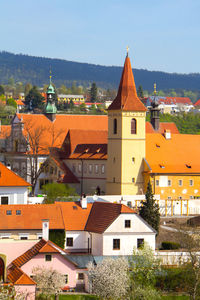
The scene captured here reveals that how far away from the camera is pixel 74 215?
176 ft

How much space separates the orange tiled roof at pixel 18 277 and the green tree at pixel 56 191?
18528mm

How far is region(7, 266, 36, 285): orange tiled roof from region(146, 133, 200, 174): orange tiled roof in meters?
27.2

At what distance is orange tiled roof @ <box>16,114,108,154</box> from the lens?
8406 centimetres

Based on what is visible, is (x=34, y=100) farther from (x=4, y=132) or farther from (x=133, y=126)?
(x=133, y=126)

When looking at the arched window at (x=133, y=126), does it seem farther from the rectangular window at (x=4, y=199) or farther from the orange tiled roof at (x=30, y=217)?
the orange tiled roof at (x=30, y=217)

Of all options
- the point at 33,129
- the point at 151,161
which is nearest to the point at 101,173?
the point at 151,161

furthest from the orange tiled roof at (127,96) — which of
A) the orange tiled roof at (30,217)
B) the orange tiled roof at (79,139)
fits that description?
the orange tiled roof at (30,217)

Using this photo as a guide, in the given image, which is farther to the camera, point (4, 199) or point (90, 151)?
point (90, 151)

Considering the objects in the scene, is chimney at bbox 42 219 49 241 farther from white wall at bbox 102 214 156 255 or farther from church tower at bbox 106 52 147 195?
church tower at bbox 106 52 147 195

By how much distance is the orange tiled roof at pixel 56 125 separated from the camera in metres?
84.1

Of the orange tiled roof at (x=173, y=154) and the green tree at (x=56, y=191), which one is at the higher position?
the orange tiled roof at (x=173, y=154)

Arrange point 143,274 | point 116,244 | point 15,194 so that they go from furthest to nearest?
1. point 15,194
2. point 116,244
3. point 143,274

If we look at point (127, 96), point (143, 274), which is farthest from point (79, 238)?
point (127, 96)

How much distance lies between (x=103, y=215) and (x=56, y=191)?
16.2m
